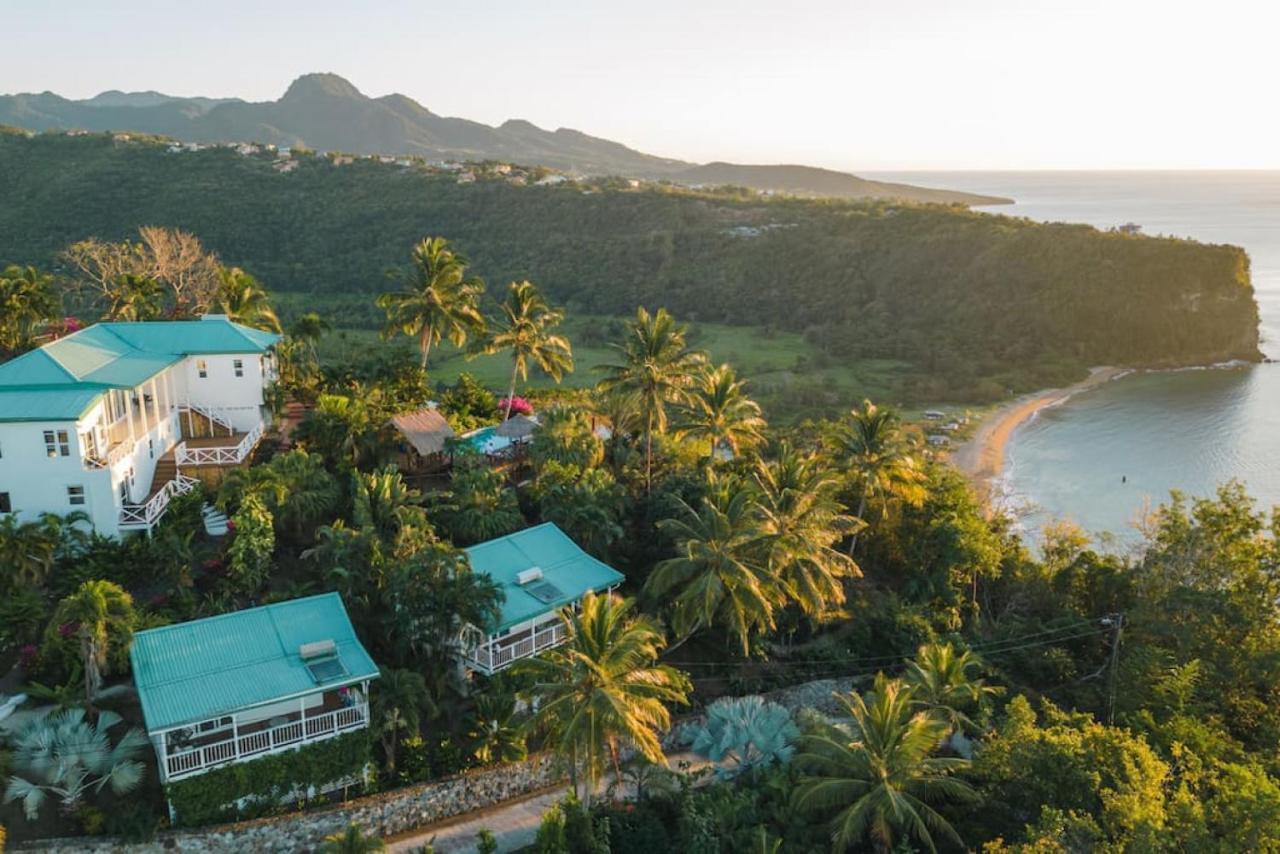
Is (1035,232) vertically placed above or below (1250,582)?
above

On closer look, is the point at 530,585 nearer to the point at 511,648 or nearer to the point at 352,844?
the point at 511,648

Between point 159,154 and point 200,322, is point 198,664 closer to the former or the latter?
point 200,322

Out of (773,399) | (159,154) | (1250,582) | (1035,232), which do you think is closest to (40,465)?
(1250,582)

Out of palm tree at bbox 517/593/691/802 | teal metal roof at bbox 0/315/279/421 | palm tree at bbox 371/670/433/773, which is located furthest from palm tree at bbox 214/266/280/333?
palm tree at bbox 517/593/691/802

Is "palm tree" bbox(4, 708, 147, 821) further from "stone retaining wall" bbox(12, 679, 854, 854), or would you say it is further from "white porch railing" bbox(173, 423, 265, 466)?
"white porch railing" bbox(173, 423, 265, 466)

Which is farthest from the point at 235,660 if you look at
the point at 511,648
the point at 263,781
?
the point at 511,648

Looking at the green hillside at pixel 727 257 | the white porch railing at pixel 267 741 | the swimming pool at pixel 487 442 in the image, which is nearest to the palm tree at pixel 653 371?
the swimming pool at pixel 487 442

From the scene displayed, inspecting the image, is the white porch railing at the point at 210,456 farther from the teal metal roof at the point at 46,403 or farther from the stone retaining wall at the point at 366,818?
the stone retaining wall at the point at 366,818
